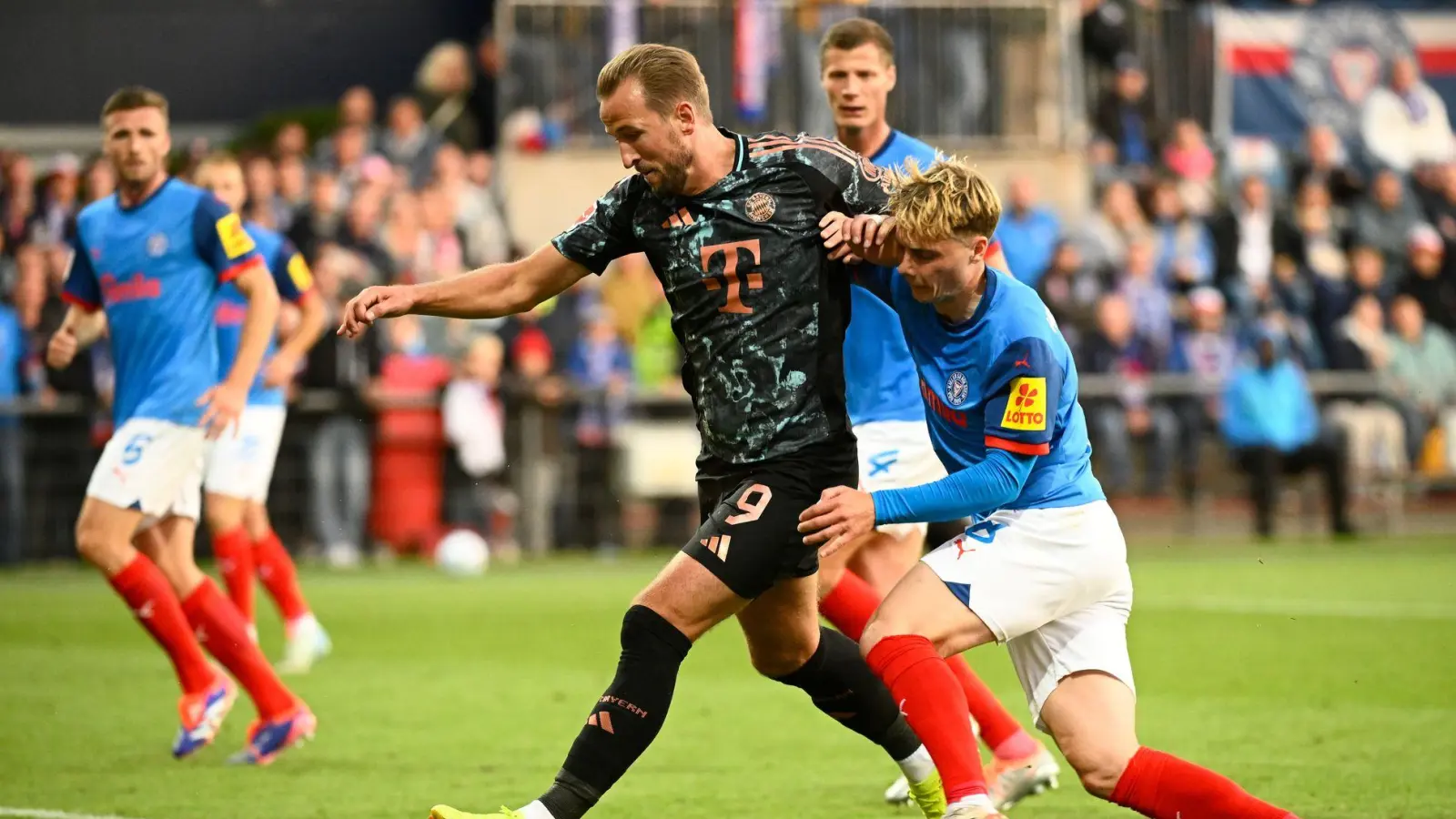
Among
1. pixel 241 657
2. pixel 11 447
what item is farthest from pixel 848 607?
pixel 11 447

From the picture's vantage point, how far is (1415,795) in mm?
6883

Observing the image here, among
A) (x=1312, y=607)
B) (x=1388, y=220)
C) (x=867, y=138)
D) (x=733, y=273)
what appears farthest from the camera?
(x=1388, y=220)

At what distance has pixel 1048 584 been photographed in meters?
5.56

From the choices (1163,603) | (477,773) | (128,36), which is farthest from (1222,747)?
(128,36)

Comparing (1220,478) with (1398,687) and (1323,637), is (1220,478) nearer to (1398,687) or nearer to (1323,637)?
(1323,637)

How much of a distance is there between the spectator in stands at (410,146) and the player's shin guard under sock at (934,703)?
14509mm

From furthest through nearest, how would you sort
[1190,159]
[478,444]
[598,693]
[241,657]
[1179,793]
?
[1190,159] → [478,444] → [598,693] → [241,657] → [1179,793]

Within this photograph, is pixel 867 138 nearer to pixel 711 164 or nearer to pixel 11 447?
pixel 711 164

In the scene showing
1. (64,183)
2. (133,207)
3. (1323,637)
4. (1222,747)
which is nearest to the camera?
(1222,747)

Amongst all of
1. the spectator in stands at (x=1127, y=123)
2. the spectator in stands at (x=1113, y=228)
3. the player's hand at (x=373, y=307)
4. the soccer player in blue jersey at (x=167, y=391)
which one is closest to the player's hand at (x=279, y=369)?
the soccer player in blue jersey at (x=167, y=391)

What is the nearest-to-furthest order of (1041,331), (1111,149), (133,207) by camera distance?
(1041,331) < (133,207) < (1111,149)

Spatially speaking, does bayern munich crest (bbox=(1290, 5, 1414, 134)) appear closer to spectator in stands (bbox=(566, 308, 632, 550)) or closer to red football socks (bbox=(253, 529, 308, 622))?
spectator in stands (bbox=(566, 308, 632, 550))

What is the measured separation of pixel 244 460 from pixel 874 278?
585 cm

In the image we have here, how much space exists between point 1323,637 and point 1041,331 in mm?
6923
